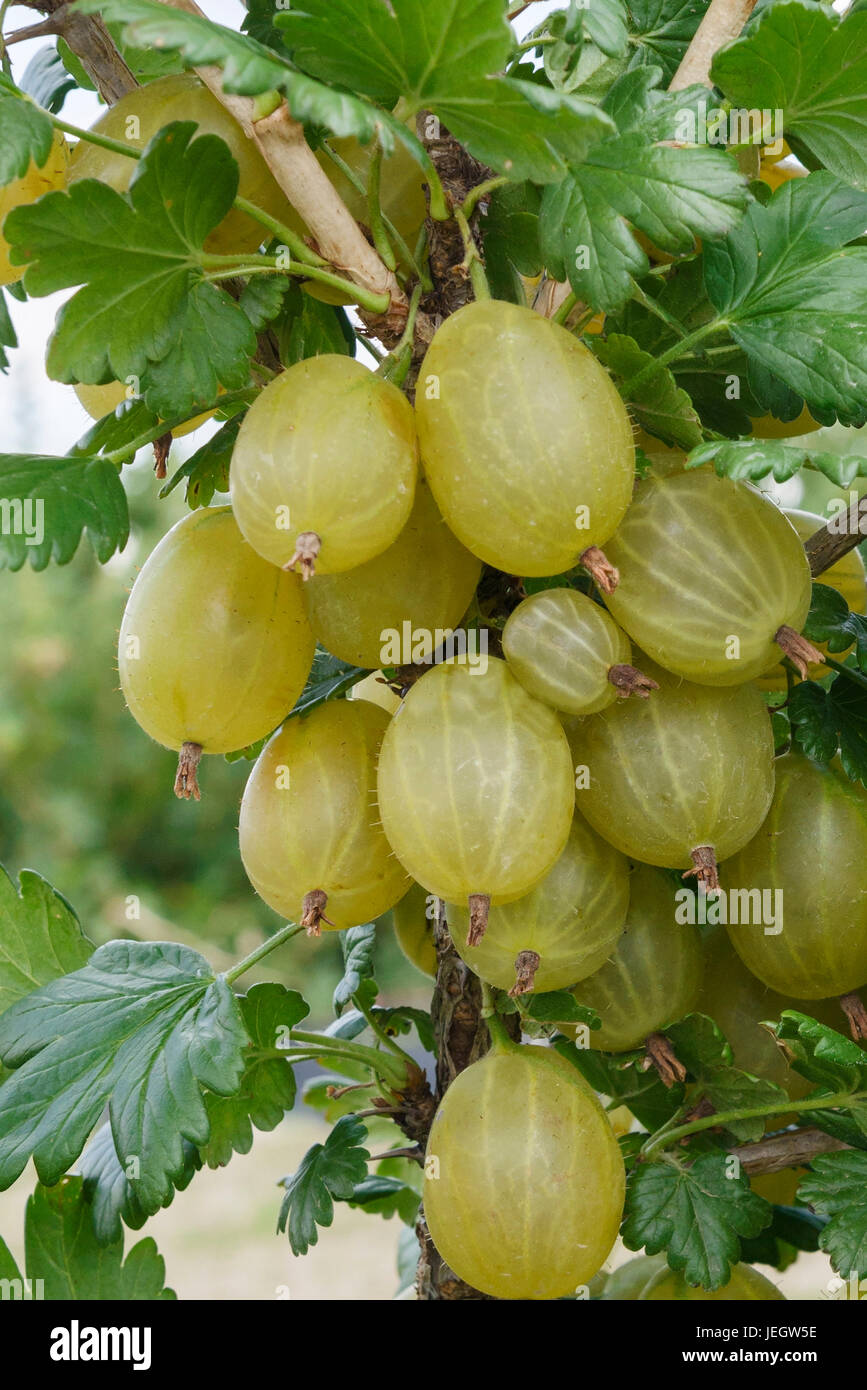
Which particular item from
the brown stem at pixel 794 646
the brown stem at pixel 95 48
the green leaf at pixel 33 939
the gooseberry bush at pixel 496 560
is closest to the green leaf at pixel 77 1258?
the gooseberry bush at pixel 496 560

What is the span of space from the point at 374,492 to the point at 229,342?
0.35 ft

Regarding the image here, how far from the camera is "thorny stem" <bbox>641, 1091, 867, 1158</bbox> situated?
0.55m

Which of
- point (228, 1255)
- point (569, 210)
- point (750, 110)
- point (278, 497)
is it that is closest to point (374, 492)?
point (278, 497)

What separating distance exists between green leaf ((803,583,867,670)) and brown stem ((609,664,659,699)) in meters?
0.16

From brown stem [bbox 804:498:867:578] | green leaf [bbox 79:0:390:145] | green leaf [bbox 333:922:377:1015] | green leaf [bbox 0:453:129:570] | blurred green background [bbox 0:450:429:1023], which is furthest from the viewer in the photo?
blurred green background [bbox 0:450:429:1023]

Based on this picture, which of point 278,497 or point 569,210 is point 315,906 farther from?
point 569,210

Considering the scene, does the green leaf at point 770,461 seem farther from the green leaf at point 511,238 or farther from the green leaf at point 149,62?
the green leaf at point 149,62

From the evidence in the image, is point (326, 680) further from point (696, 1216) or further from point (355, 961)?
point (696, 1216)

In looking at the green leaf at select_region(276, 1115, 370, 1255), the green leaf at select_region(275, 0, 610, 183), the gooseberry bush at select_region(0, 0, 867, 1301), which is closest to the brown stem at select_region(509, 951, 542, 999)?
the gooseberry bush at select_region(0, 0, 867, 1301)

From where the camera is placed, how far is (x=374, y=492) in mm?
449

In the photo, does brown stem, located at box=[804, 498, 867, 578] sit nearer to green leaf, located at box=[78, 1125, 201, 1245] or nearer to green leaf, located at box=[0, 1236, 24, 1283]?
green leaf, located at box=[78, 1125, 201, 1245]

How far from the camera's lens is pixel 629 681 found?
1.58ft

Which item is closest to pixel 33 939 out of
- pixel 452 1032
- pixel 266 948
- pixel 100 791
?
pixel 266 948

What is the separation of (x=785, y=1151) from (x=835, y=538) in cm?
32
